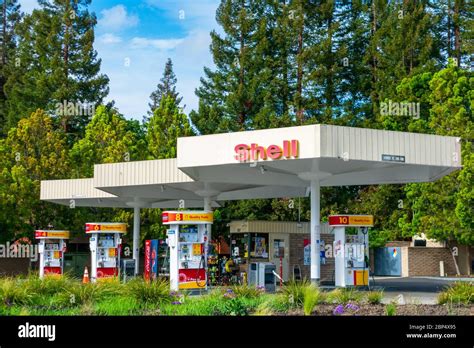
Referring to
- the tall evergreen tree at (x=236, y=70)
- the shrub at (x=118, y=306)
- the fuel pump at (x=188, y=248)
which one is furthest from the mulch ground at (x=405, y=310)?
the tall evergreen tree at (x=236, y=70)

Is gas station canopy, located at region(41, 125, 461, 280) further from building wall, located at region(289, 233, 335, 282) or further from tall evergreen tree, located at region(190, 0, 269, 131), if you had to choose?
tall evergreen tree, located at region(190, 0, 269, 131)

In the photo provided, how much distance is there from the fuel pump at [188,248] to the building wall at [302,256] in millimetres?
9502

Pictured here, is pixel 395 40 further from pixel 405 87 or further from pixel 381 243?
pixel 381 243

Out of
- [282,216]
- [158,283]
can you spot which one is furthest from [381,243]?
[158,283]

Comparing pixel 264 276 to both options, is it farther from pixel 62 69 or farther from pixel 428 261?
pixel 62 69

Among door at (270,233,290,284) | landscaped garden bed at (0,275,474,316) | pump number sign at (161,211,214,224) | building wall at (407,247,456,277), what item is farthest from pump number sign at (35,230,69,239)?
building wall at (407,247,456,277)

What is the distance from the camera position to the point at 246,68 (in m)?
58.6

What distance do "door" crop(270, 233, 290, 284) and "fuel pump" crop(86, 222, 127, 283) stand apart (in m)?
7.47

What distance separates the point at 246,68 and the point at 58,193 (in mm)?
22805

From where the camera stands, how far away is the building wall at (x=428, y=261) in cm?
4831

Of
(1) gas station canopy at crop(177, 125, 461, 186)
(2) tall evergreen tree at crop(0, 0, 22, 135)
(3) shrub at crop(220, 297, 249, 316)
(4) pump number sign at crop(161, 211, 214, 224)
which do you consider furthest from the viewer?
(2) tall evergreen tree at crop(0, 0, 22, 135)

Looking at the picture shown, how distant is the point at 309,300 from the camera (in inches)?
724

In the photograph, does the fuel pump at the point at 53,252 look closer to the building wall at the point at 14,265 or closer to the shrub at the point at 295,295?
the building wall at the point at 14,265

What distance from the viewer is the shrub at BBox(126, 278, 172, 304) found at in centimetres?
1889
